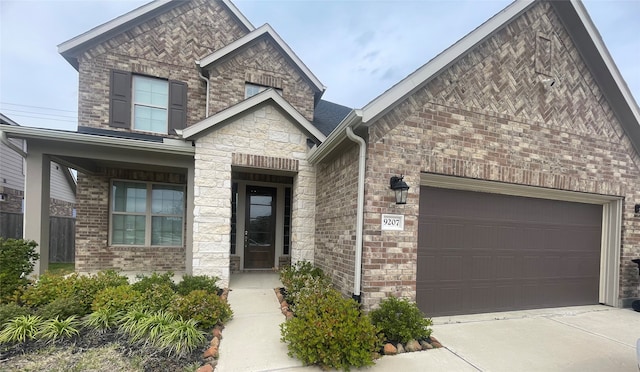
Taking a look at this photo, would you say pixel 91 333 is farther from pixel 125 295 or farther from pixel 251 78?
pixel 251 78

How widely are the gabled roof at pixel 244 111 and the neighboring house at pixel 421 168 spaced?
0.03 m

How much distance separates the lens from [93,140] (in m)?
5.50

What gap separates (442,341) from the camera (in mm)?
3939

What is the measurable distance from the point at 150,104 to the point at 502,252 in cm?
905

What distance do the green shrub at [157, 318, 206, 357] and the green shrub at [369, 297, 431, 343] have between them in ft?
7.59

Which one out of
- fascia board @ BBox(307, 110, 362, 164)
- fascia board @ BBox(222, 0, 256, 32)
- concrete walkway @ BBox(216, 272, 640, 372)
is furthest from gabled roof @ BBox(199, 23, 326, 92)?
concrete walkway @ BBox(216, 272, 640, 372)

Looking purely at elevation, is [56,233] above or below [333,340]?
below

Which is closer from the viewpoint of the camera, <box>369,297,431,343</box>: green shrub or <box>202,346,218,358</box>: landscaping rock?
<box>202,346,218,358</box>: landscaping rock

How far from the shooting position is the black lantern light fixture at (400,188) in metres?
4.11

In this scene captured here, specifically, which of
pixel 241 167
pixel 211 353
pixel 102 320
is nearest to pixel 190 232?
pixel 241 167

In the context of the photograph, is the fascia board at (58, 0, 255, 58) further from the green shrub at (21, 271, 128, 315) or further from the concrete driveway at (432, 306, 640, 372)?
the concrete driveway at (432, 306, 640, 372)

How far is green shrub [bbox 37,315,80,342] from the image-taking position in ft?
11.5

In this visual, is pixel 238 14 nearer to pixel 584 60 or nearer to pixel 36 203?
pixel 36 203

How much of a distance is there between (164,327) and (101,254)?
17.2 feet
